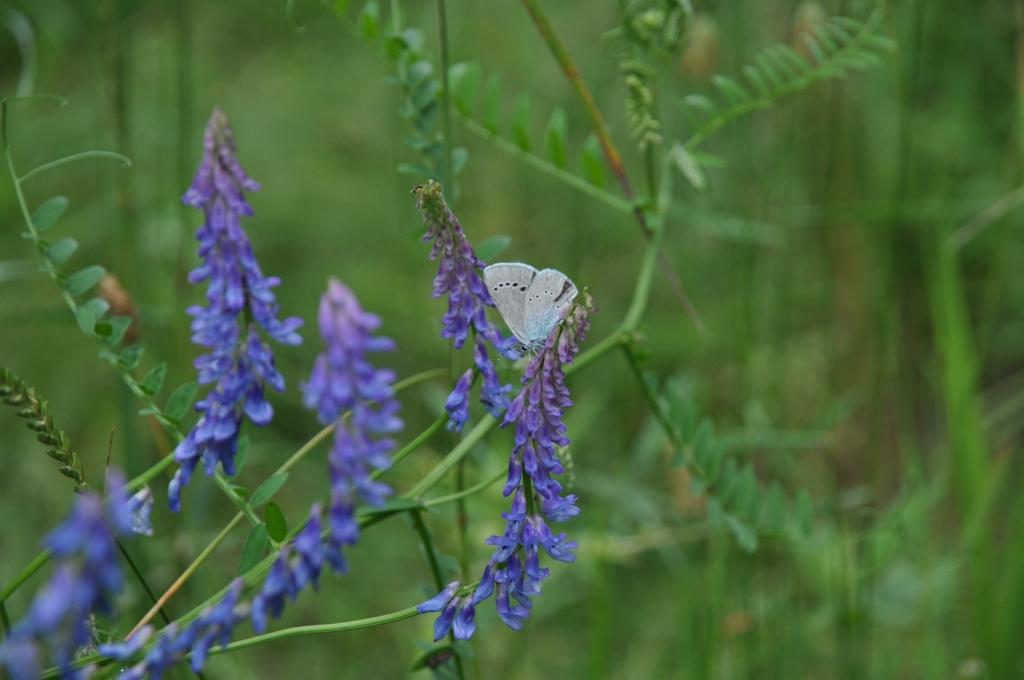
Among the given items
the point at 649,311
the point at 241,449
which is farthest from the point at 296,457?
the point at 649,311

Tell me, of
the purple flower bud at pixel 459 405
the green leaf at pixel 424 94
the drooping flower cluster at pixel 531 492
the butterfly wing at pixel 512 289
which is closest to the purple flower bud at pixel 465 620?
the drooping flower cluster at pixel 531 492

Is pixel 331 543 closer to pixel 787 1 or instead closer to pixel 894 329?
pixel 894 329

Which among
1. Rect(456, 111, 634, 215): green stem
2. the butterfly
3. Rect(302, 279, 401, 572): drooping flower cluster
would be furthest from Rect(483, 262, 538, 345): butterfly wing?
Rect(456, 111, 634, 215): green stem

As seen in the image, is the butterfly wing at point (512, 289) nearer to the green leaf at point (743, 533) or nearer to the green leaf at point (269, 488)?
the green leaf at point (269, 488)

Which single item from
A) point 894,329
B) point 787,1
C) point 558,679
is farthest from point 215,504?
point 787,1

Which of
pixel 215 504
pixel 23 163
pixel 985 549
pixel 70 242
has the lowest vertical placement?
pixel 215 504

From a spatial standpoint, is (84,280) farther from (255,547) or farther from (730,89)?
(730,89)

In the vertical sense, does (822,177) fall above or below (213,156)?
below
